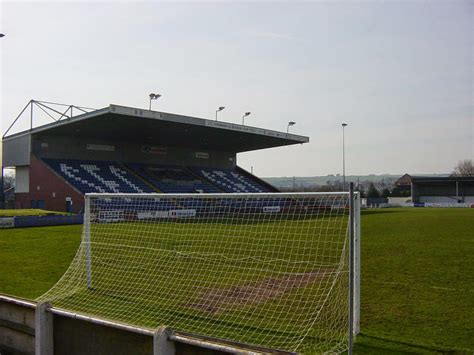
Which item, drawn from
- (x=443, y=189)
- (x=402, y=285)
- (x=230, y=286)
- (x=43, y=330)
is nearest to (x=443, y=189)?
(x=443, y=189)

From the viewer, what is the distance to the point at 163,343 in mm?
3533

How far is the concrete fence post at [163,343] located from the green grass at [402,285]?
2270 millimetres

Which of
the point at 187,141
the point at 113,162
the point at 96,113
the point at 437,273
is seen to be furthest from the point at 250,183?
the point at 437,273

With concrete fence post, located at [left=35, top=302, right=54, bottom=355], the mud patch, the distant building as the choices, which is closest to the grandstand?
the mud patch

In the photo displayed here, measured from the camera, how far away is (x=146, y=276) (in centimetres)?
941

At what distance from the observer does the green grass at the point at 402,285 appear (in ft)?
17.1

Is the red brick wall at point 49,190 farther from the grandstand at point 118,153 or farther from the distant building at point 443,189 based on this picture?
the distant building at point 443,189

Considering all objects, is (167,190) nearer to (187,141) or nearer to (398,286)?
(187,141)

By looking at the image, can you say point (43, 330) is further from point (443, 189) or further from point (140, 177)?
point (443, 189)

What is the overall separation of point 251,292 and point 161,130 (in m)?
27.4

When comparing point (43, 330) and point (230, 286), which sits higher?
point (43, 330)

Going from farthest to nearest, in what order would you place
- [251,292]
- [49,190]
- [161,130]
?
[161,130] → [49,190] → [251,292]

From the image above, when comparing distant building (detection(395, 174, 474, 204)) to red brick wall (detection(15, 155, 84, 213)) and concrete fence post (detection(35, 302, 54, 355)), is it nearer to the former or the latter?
red brick wall (detection(15, 155, 84, 213))

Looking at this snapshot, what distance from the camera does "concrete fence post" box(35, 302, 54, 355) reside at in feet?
14.5
